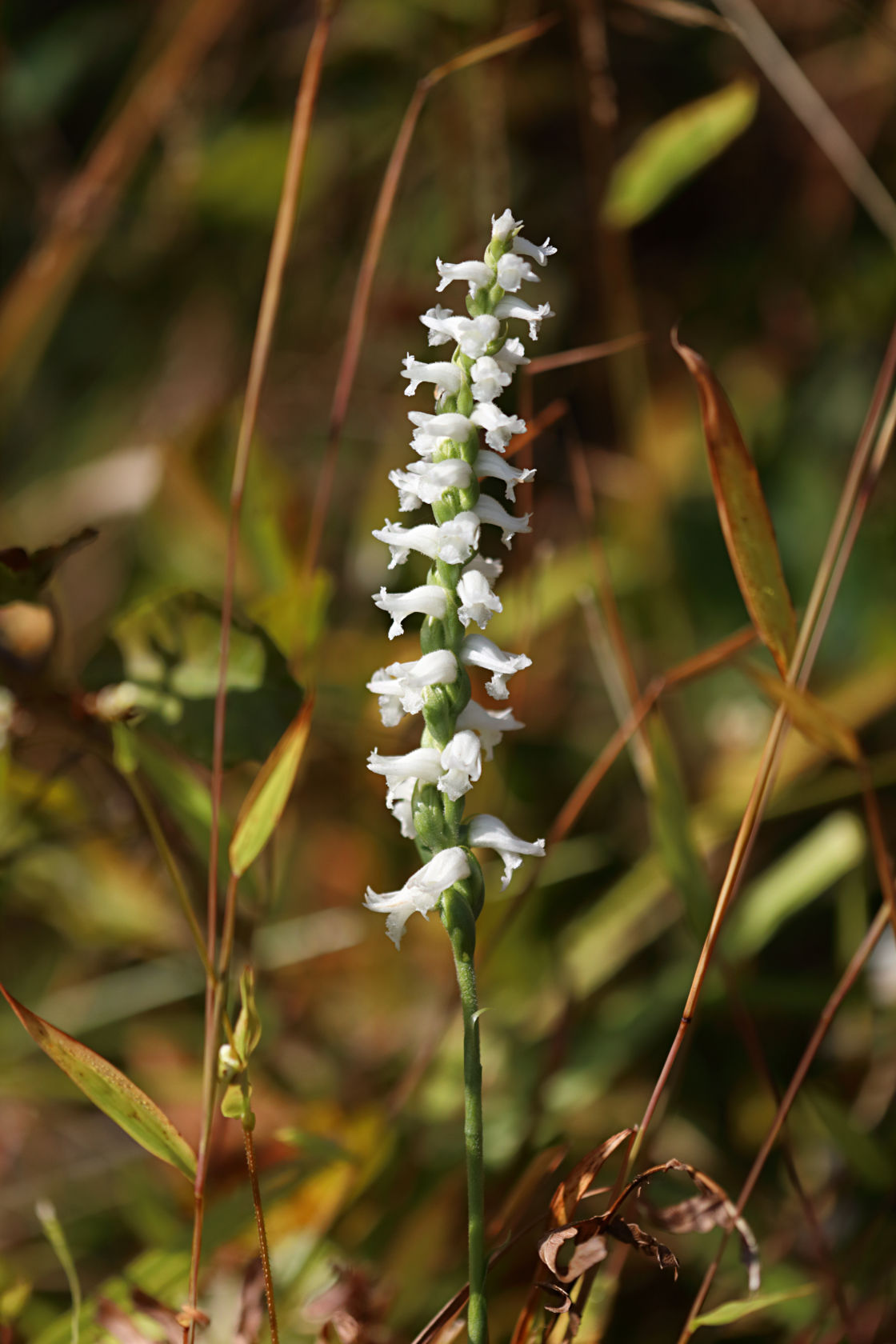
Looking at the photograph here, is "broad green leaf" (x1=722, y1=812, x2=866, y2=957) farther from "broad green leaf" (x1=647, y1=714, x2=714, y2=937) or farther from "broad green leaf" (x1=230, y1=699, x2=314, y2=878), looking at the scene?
"broad green leaf" (x1=230, y1=699, x2=314, y2=878)

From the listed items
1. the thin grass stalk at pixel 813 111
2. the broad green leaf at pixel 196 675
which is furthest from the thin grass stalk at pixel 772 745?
the thin grass stalk at pixel 813 111

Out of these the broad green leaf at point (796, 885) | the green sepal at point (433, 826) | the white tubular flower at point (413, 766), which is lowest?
the broad green leaf at point (796, 885)

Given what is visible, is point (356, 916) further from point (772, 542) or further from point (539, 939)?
point (772, 542)

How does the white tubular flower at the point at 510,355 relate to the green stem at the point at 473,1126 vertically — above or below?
above

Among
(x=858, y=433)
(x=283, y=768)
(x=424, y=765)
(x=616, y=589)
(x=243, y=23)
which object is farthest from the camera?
(x=243, y=23)

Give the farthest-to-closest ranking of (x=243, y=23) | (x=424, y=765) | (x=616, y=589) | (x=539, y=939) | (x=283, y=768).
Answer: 1. (x=243, y=23)
2. (x=616, y=589)
3. (x=539, y=939)
4. (x=283, y=768)
5. (x=424, y=765)

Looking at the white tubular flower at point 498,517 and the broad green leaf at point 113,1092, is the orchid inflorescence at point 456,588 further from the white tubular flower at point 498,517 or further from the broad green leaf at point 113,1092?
the broad green leaf at point 113,1092

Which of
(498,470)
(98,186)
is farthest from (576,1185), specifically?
(98,186)

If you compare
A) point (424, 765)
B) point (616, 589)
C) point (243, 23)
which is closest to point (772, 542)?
point (424, 765)
